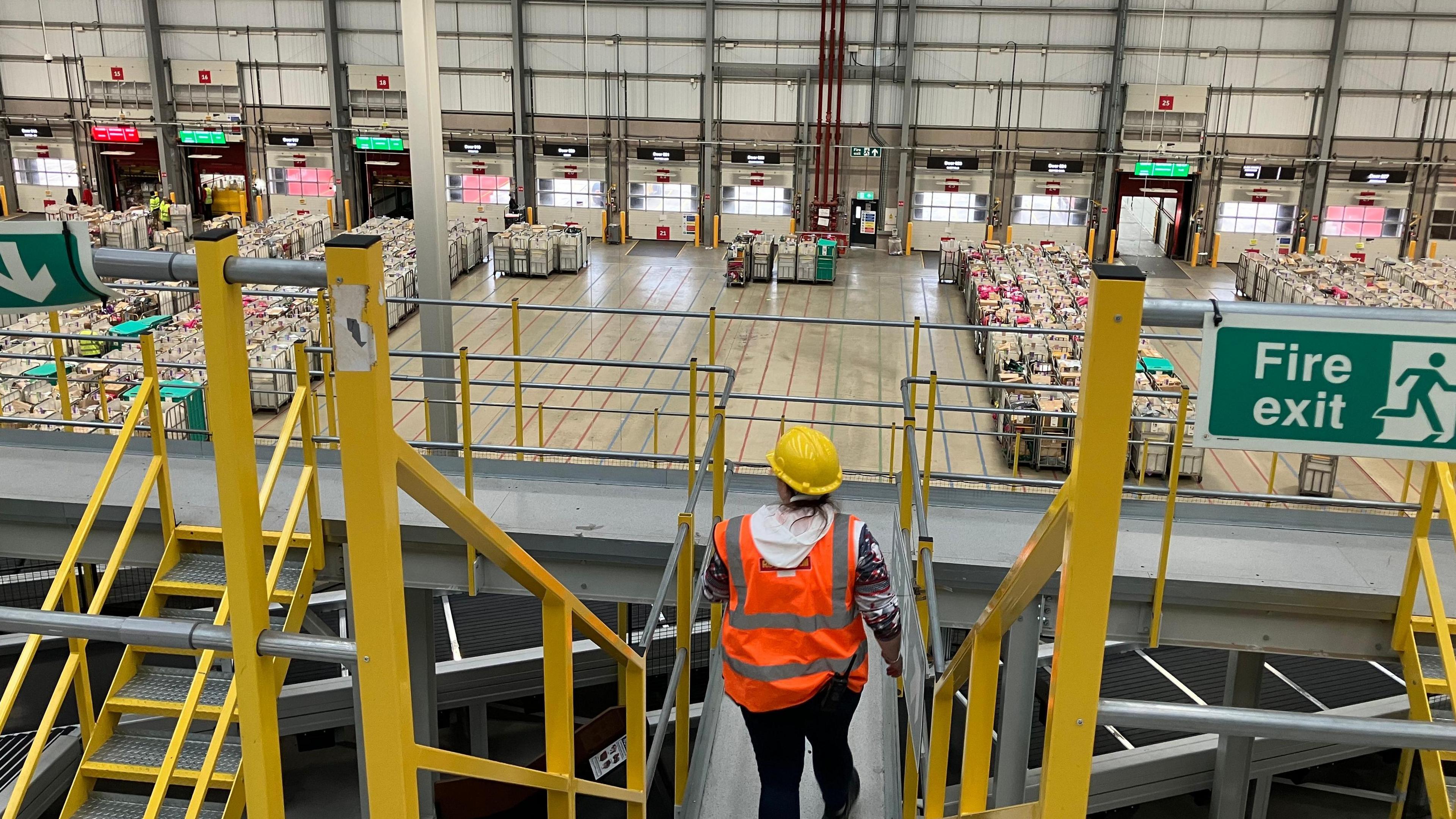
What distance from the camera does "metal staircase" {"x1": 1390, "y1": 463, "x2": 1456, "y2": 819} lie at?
139 inches

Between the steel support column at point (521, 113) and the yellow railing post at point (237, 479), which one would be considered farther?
the steel support column at point (521, 113)

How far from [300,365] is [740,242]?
850 inches

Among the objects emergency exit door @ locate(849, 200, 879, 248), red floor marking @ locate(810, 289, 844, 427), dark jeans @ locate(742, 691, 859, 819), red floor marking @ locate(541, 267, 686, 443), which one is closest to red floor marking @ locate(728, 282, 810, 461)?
red floor marking @ locate(810, 289, 844, 427)

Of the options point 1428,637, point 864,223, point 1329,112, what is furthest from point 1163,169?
point 1428,637

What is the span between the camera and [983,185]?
30062mm

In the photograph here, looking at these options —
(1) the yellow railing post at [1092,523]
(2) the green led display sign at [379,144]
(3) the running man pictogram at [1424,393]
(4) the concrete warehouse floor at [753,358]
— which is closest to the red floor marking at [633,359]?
(4) the concrete warehouse floor at [753,358]

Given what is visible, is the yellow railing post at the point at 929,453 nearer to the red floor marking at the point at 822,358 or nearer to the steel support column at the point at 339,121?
the red floor marking at the point at 822,358

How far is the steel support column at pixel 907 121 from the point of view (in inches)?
1135

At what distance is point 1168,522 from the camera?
13.3 ft

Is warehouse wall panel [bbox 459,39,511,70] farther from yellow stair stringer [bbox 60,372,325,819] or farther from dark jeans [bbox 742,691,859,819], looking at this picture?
dark jeans [bbox 742,691,859,819]

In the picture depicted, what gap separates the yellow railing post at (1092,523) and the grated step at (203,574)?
362cm

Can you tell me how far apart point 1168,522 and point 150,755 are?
12.0 feet

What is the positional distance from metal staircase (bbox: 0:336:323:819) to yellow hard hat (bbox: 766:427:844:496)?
149 cm

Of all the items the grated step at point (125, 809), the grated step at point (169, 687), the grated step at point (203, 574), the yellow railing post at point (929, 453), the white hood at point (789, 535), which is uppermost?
the white hood at point (789, 535)
